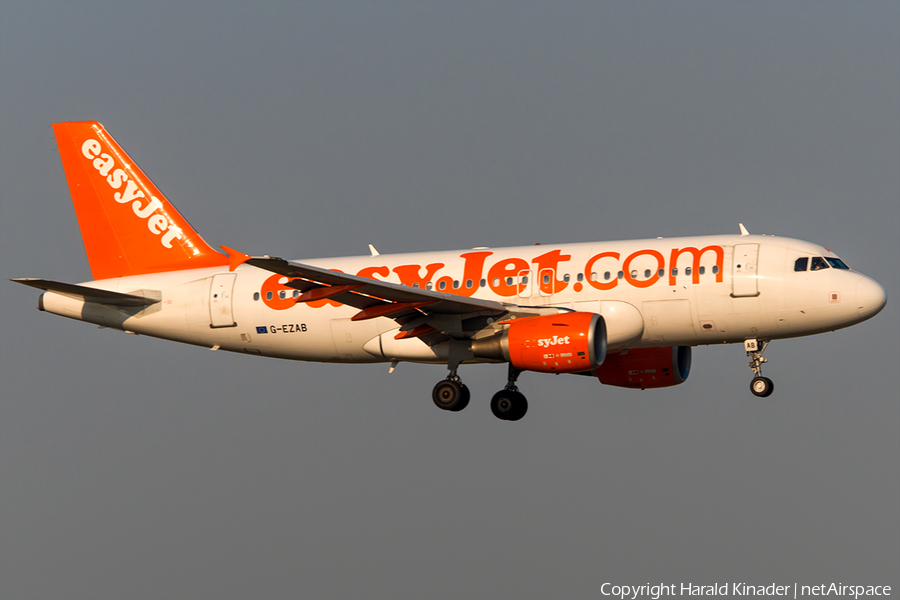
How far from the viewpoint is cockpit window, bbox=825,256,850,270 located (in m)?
32.2

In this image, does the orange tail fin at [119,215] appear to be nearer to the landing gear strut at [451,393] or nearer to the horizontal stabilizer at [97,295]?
the horizontal stabilizer at [97,295]

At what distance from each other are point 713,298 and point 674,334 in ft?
5.09

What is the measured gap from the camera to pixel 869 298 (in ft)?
103

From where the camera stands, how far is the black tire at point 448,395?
113 feet

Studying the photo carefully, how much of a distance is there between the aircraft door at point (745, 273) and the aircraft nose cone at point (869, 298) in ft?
9.18

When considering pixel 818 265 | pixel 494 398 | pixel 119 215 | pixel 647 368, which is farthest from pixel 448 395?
pixel 119 215

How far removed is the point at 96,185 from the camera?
39188 mm

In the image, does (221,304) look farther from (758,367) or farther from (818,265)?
(818,265)

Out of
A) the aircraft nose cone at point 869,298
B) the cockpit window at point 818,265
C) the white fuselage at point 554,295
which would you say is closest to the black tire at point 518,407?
the white fuselage at point 554,295

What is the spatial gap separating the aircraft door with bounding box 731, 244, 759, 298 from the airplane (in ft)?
0.13

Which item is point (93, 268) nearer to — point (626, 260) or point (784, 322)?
point (626, 260)

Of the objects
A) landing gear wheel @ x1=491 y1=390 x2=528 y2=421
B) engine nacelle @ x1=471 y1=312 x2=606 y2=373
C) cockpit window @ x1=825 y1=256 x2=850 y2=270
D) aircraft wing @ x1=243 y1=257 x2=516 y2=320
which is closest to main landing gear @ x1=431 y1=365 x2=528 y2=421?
landing gear wheel @ x1=491 y1=390 x2=528 y2=421

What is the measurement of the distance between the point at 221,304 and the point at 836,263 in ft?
61.1

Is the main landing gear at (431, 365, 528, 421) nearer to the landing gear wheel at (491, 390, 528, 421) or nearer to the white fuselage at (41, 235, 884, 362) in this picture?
the landing gear wheel at (491, 390, 528, 421)
